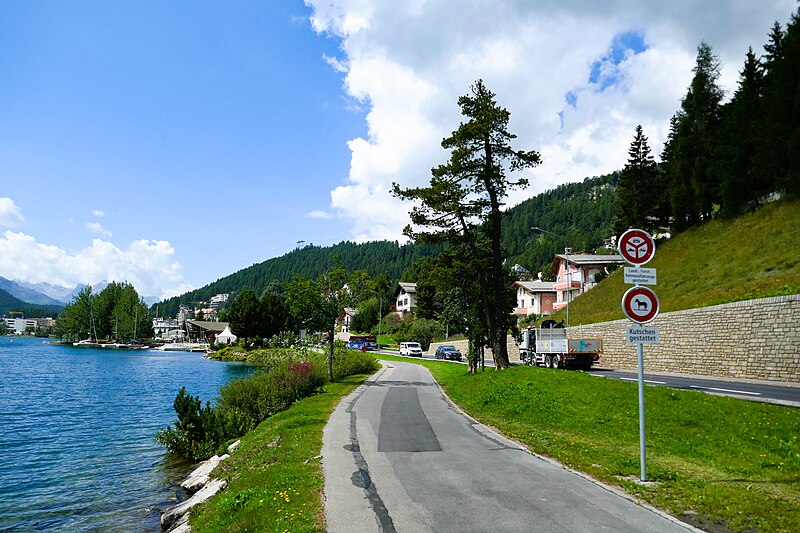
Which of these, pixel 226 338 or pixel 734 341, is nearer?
pixel 734 341

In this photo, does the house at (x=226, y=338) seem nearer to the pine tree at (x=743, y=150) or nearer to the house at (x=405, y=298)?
the house at (x=405, y=298)

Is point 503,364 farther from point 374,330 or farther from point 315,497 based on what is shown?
point 374,330

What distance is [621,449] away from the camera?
1072 centimetres

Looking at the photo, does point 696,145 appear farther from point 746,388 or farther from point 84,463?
point 84,463

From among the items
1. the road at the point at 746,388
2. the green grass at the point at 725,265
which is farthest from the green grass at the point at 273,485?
the green grass at the point at 725,265

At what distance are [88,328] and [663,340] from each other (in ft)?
519

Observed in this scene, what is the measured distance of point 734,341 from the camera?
88.1 ft

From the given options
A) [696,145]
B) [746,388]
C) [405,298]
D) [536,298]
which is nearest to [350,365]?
[746,388]

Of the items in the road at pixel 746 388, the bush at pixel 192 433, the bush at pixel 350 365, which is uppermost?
the road at pixel 746 388

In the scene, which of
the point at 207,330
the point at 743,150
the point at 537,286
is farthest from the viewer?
the point at 207,330

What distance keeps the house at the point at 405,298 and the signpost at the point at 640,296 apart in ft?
326

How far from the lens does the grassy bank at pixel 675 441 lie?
23.3 feet

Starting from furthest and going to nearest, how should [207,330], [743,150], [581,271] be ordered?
[207,330] < [581,271] < [743,150]

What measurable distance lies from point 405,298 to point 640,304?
354 ft
